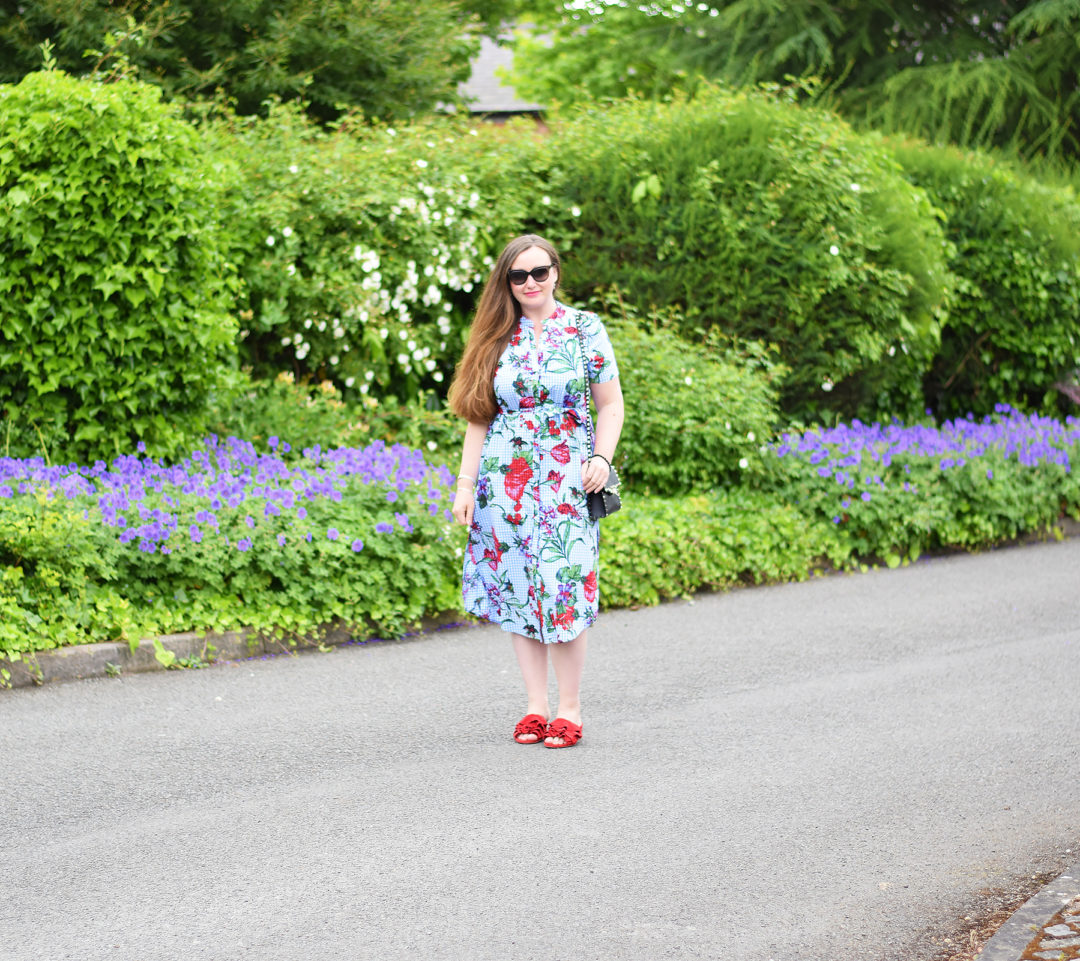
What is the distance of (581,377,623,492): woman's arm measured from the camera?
14.2 feet

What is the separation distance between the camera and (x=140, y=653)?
5.43m

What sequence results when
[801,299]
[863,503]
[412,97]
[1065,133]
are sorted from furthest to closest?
[1065,133], [412,97], [801,299], [863,503]

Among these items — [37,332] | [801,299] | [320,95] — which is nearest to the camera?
[37,332]

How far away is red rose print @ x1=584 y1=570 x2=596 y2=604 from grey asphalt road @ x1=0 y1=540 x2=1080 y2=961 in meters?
0.57

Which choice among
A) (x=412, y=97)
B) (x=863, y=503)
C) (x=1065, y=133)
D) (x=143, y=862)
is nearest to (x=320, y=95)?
(x=412, y=97)

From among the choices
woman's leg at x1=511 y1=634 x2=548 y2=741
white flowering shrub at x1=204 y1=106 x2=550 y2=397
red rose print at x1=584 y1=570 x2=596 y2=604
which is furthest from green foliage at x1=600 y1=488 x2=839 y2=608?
red rose print at x1=584 y1=570 x2=596 y2=604

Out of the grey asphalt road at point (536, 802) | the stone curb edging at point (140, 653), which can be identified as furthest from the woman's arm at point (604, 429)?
the stone curb edging at point (140, 653)

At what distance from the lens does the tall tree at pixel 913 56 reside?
16.7 metres

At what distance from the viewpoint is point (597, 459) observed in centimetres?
432

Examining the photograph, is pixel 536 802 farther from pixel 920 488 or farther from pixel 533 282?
pixel 920 488

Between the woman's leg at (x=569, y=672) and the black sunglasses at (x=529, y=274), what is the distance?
4.15ft

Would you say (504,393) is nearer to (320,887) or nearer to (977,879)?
(320,887)

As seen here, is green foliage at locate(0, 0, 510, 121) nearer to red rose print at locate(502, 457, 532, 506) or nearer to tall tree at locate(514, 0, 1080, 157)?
tall tree at locate(514, 0, 1080, 157)

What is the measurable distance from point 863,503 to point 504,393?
4343mm
